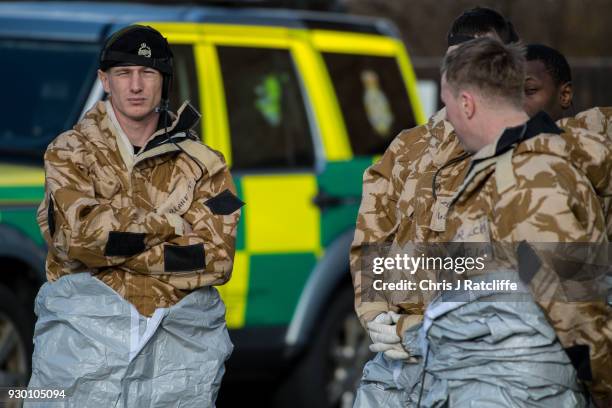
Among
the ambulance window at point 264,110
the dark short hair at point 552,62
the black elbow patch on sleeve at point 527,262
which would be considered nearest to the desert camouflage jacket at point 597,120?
the dark short hair at point 552,62

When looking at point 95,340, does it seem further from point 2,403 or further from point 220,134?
point 220,134

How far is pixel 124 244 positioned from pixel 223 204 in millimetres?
372

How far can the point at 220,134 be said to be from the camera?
728cm

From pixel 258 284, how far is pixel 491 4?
31.2 ft

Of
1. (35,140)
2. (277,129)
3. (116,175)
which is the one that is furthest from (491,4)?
(116,175)

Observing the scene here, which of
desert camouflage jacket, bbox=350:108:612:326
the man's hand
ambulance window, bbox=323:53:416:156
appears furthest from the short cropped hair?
ambulance window, bbox=323:53:416:156

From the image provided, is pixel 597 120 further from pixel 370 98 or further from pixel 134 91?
pixel 370 98

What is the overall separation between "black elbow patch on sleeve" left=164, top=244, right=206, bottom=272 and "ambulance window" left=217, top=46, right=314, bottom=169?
2.70 metres

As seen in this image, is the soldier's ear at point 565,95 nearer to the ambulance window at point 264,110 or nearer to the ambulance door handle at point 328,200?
the ambulance window at point 264,110

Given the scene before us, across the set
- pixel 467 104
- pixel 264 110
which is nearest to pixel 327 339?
pixel 264 110

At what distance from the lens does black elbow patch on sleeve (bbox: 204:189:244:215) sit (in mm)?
4738

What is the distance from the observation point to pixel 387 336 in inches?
170

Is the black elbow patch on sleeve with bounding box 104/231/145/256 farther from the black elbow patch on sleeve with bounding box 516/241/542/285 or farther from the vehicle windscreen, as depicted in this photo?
the vehicle windscreen

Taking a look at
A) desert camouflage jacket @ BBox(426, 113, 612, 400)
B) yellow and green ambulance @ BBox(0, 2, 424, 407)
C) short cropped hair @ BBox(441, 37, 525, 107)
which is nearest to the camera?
desert camouflage jacket @ BBox(426, 113, 612, 400)
